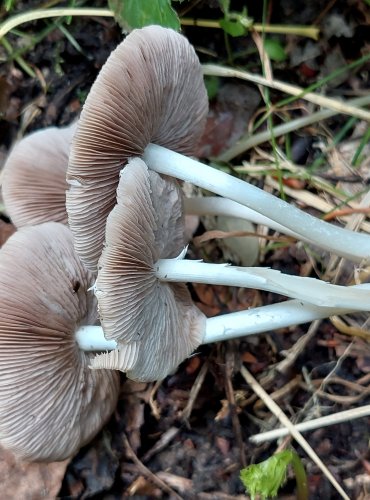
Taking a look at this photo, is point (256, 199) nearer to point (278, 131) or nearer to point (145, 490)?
point (278, 131)

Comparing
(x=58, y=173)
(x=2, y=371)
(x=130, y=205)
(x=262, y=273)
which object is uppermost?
(x=130, y=205)

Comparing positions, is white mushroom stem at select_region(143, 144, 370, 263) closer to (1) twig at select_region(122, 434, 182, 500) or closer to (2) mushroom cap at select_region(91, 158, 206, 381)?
(2) mushroom cap at select_region(91, 158, 206, 381)

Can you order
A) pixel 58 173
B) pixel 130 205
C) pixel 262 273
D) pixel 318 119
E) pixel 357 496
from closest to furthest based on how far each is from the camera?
pixel 130 205 → pixel 262 273 → pixel 357 496 → pixel 58 173 → pixel 318 119

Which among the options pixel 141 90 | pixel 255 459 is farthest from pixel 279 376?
pixel 141 90

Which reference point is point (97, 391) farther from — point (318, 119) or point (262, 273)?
point (318, 119)

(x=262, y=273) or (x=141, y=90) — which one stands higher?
(x=141, y=90)

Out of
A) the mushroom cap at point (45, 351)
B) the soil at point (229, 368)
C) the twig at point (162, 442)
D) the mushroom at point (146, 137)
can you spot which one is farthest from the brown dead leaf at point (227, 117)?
the twig at point (162, 442)

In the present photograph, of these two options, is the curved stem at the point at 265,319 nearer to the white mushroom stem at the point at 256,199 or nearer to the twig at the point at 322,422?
the white mushroom stem at the point at 256,199
